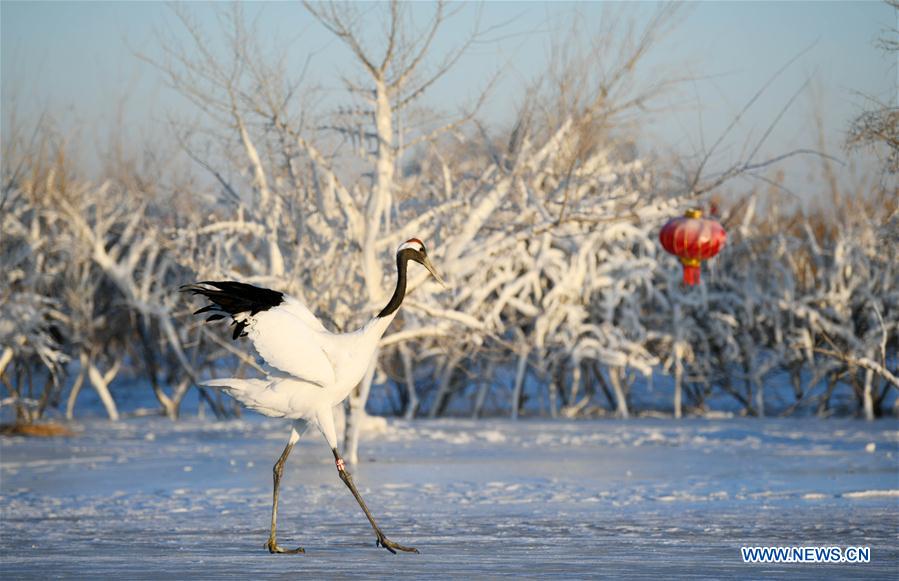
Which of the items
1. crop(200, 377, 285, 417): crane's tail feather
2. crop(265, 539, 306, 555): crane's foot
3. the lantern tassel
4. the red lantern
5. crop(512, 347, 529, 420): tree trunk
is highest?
the red lantern

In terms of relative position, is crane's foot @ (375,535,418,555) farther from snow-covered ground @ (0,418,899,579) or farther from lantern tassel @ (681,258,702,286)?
lantern tassel @ (681,258,702,286)

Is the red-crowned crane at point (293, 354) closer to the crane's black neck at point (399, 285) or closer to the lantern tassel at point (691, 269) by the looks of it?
the crane's black neck at point (399, 285)

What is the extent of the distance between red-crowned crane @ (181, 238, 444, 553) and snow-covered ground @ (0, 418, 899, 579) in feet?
3.04

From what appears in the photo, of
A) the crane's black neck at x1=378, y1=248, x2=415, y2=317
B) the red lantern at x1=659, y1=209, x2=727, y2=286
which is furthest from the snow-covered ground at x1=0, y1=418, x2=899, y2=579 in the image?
the red lantern at x1=659, y1=209, x2=727, y2=286

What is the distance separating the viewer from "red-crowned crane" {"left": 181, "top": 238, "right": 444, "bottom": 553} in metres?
8.80

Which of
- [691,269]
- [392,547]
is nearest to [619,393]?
[691,269]

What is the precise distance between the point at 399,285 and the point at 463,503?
3.22 meters

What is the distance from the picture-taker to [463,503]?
38.3 feet

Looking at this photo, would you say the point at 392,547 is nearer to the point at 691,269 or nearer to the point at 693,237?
the point at 693,237

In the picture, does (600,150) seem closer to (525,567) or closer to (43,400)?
(43,400)

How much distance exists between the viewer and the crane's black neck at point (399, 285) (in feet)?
29.6

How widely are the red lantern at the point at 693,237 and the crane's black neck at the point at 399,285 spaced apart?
8064mm

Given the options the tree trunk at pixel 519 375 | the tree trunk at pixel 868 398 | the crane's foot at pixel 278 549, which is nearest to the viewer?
the crane's foot at pixel 278 549

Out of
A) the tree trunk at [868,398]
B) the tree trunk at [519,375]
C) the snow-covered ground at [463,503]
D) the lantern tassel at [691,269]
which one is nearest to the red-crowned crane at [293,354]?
the snow-covered ground at [463,503]
